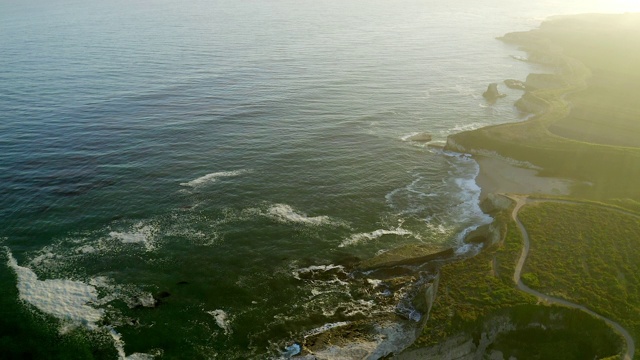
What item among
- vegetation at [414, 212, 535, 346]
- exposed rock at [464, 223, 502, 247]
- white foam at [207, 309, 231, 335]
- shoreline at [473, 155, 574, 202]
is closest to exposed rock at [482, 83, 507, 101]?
shoreline at [473, 155, 574, 202]

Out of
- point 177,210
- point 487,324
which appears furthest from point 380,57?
point 487,324

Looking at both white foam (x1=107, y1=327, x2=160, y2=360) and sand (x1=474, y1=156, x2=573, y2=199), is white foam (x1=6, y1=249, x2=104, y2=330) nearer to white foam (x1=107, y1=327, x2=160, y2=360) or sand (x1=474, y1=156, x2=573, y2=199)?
white foam (x1=107, y1=327, x2=160, y2=360)

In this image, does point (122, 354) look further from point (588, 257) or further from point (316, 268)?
point (588, 257)

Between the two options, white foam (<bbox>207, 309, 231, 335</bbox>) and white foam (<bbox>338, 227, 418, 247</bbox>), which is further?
white foam (<bbox>338, 227, 418, 247</bbox>)

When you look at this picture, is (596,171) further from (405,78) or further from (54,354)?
(54,354)

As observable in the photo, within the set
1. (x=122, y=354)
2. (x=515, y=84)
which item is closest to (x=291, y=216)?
(x=122, y=354)

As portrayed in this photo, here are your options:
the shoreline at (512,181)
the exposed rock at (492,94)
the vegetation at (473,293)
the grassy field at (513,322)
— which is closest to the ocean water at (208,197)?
the shoreline at (512,181)
